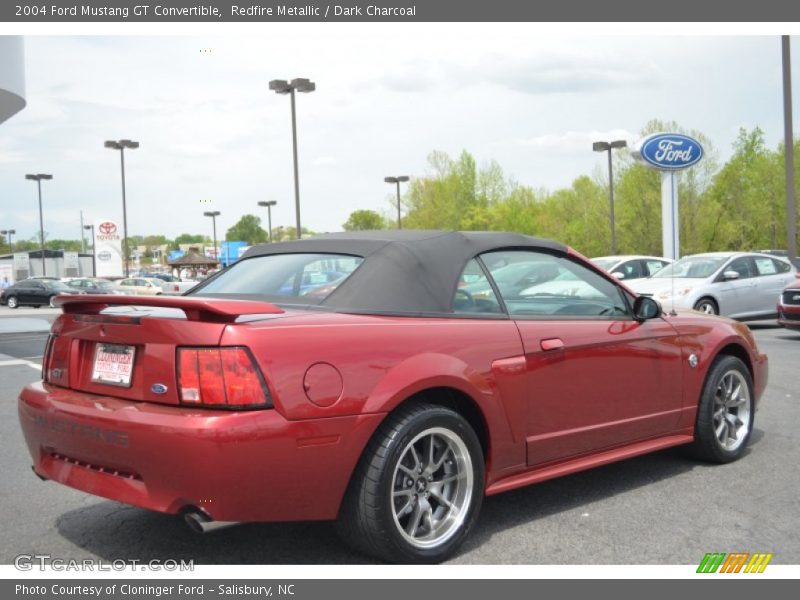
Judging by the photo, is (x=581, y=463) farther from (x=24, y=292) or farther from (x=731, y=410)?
(x=24, y=292)

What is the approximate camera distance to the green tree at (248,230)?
127125 mm

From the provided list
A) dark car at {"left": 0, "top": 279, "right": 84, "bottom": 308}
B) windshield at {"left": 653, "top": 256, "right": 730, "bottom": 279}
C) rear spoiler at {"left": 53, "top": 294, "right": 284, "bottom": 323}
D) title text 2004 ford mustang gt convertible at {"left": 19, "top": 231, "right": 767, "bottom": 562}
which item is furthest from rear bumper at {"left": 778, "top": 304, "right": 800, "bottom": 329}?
dark car at {"left": 0, "top": 279, "right": 84, "bottom": 308}

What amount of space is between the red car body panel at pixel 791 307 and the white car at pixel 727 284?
2401 millimetres

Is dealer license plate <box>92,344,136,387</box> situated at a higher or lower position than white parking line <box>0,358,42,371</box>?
higher

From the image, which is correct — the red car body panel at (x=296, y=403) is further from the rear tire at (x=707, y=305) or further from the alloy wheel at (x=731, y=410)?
the rear tire at (x=707, y=305)

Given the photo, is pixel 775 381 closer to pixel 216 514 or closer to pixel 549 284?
pixel 549 284

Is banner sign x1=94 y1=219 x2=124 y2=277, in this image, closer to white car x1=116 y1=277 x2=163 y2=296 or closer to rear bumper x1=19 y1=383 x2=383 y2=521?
white car x1=116 y1=277 x2=163 y2=296

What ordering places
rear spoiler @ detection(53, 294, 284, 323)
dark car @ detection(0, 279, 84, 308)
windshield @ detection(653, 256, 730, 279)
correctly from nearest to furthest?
rear spoiler @ detection(53, 294, 284, 323) < windshield @ detection(653, 256, 730, 279) < dark car @ detection(0, 279, 84, 308)

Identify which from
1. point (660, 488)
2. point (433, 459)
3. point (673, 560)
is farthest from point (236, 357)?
point (660, 488)

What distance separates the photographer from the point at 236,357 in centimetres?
326

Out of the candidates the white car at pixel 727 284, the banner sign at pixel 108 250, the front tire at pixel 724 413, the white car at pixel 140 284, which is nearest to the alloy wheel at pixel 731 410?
the front tire at pixel 724 413

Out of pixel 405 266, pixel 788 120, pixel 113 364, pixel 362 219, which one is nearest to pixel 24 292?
pixel 788 120

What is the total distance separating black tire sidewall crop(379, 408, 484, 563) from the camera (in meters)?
3.50
